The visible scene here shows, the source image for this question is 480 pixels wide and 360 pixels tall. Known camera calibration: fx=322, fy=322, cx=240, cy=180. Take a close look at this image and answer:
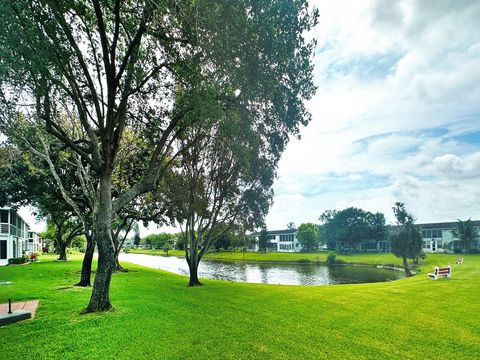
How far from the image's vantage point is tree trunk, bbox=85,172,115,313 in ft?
39.1

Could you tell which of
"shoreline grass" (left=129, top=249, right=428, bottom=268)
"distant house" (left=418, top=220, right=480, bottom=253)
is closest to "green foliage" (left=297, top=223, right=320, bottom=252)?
"shoreline grass" (left=129, top=249, right=428, bottom=268)

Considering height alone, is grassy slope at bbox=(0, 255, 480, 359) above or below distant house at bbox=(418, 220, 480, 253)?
above

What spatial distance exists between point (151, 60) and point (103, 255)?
834cm

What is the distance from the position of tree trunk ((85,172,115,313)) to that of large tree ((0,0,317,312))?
36 mm

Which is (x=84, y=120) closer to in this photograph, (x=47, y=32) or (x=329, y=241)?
(x=47, y=32)

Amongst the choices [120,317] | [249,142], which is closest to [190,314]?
[120,317]

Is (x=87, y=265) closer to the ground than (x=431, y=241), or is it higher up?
higher up

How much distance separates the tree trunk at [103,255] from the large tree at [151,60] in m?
0.04

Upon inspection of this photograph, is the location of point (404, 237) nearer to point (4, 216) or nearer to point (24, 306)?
point (24, 306)

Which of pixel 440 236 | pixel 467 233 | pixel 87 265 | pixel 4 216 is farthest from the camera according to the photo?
pixel 440 236

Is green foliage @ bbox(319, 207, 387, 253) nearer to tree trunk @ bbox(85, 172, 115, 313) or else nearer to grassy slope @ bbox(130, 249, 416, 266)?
grassy slope @ bbox(130, 249, 416, 266)

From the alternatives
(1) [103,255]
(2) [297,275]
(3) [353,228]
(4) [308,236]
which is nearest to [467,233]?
(3) [353,228]

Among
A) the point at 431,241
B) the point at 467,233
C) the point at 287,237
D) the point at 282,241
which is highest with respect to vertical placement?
the point at 467,233

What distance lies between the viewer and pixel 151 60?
1398 centimetres
